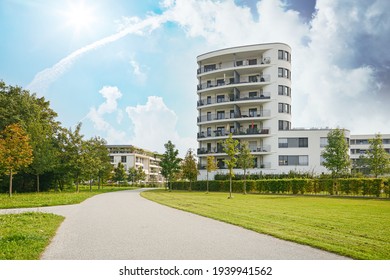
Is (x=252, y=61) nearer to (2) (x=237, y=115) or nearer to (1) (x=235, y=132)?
(2) (x=237, y=115)

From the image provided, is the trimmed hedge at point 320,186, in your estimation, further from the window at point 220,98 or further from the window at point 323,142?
the window at point 220,98

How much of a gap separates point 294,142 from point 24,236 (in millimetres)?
43401

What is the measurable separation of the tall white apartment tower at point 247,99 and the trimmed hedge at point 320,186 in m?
10.3

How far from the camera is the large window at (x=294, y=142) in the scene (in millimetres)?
47375

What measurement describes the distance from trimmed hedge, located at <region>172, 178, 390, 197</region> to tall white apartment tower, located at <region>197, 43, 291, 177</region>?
10.3m

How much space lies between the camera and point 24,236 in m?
8.05

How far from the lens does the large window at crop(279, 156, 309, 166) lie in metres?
47.4

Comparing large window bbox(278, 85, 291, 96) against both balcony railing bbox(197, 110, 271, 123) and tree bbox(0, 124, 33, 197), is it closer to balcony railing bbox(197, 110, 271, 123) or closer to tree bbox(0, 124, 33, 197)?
balcony railing bbox(197, 110, 271, 123)

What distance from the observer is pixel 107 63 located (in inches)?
300

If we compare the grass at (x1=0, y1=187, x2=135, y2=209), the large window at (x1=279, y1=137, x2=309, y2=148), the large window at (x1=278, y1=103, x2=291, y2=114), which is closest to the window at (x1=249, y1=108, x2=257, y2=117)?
the large window at (x1=278, y1=103, x2=291, y2=114)

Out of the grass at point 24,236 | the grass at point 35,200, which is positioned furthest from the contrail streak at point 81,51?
the grass at point 35,200

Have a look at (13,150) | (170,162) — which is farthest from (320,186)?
(170,162)
